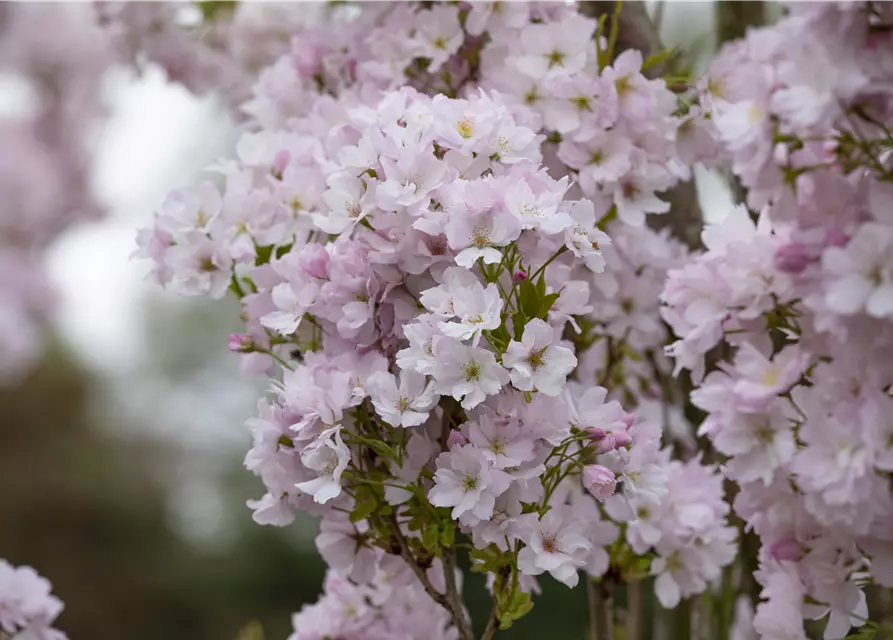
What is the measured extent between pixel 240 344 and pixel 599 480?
261mm

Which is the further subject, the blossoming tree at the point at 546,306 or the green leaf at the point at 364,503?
the green leaf at the point at 364,503

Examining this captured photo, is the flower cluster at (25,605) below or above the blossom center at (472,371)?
below

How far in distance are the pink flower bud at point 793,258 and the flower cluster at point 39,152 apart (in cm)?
263

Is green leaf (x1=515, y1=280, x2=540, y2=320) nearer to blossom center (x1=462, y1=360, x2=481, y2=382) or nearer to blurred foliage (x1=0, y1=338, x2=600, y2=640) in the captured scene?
blossom center (x1=462, y1=360, x2=481, y2=382)

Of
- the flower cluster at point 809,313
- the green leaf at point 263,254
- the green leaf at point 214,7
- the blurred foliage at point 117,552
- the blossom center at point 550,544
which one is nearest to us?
the flower cluster at point 809,313

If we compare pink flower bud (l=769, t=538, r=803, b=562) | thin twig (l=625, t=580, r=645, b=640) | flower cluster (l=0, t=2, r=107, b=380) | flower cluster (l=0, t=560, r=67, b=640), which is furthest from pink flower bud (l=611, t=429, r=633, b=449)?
flower cluster (l=0, t=2, r=107, b=380)

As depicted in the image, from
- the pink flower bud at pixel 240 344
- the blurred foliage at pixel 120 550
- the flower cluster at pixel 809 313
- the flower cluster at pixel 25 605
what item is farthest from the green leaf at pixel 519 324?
the blurred foliage at pixel 120 550

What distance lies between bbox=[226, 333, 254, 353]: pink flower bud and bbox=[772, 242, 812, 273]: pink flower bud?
35 cm

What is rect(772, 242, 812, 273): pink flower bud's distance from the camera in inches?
20.7

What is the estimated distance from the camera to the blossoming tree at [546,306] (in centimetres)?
52

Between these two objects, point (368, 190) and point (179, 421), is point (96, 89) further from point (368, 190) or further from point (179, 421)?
point (368, 190)

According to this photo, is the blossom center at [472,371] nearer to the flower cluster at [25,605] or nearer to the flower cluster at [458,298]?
the flower cluster at [458,298]

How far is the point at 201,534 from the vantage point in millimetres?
4613

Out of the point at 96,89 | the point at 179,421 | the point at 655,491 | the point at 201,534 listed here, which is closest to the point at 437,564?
the point at 655,491
